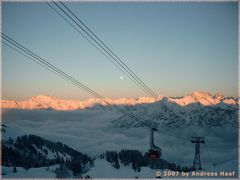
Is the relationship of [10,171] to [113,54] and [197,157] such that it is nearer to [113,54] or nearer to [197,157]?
[197,157]

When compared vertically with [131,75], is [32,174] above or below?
below

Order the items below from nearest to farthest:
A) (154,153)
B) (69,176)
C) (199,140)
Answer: (154,153) < (199,140) < (69,176)

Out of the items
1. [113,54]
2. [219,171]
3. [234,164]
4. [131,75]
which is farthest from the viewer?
[234,164]

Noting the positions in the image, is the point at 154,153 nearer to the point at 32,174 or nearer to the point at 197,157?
the point at 197,157

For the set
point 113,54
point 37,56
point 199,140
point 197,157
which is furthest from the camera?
point 197,157

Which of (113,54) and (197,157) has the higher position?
(113,54)

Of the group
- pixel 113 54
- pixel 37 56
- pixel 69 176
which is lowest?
pixel 69 176

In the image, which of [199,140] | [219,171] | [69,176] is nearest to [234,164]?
[219,171]

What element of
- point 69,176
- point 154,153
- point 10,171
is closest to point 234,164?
point 69,176

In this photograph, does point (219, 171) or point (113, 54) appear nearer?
point (113, 54)
